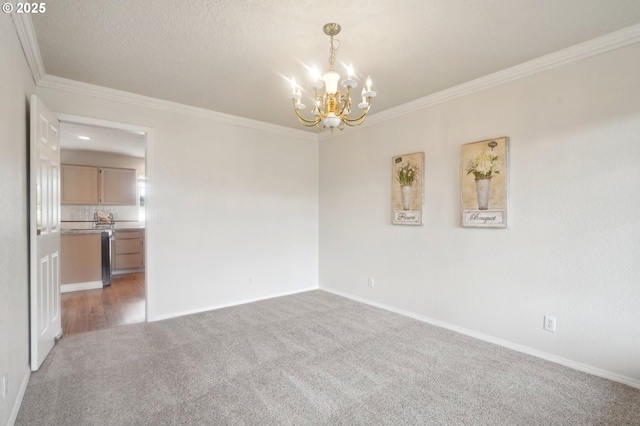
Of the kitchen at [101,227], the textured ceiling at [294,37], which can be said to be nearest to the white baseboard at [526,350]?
the textured ceiling at [294,37]

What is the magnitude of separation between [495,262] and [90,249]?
601cm

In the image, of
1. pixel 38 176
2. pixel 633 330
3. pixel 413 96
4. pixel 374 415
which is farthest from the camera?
pixel 413 96

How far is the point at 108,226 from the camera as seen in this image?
6535mm

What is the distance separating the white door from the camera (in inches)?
92.4

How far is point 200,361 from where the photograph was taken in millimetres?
2582

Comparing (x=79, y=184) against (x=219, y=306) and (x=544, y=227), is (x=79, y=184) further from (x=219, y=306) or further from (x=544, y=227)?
(x=544, y=227)

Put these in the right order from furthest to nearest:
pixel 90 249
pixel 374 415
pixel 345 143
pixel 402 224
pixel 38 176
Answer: pixel 90 249, pixel 345 143, pixel 402 224, pixel 38 176, pixel 374 415

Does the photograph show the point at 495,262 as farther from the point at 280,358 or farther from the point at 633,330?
the point at 280,358

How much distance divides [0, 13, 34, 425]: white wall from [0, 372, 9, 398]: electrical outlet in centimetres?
3

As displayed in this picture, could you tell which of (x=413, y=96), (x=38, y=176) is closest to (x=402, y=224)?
(x=413, y=96)

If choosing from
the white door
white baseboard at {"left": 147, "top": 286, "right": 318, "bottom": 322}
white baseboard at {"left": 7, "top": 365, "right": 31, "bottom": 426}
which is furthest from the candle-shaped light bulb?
white baseboard at {"left": 147, "top": 286, "right": 318, "bottom": 322}

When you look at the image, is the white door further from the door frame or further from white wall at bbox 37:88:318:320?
the door frame

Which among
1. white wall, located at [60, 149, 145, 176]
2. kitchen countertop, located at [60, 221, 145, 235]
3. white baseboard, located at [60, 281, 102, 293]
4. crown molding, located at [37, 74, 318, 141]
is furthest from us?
kitchen countertop, located at [60, 221, 145, 235]

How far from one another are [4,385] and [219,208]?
8.72 feet
